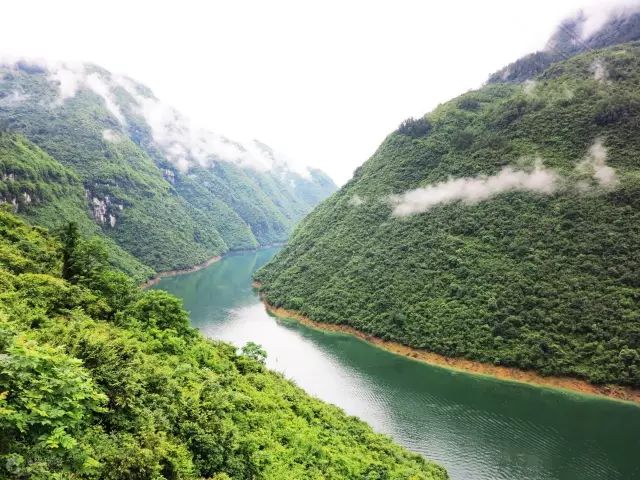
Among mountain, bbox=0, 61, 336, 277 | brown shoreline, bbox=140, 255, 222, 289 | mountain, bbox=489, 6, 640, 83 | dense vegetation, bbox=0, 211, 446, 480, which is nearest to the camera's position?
dense vegetation, bbox=0, 211, 446, 480

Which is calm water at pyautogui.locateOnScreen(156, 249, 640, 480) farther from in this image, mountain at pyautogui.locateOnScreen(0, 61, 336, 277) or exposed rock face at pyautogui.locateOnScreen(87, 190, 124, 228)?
exposed rock face at pyautogui.locateOnScreen(87, 190, 124, 228)

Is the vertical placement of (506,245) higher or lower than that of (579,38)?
lower

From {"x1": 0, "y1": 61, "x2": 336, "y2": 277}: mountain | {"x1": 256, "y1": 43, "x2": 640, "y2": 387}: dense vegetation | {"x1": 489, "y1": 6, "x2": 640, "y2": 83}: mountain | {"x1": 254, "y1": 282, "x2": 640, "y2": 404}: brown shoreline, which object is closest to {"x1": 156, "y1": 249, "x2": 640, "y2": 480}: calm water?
{"x1": 254, "y1": 282, "x2": 640, "y2": 404}: brown shoreline

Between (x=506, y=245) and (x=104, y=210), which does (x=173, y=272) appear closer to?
(x=104, y=210)

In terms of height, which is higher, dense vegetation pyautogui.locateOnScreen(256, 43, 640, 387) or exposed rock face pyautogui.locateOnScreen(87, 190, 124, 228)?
dense vegetation pyautogui.locateOnScreen(256, 43, 640, 387)

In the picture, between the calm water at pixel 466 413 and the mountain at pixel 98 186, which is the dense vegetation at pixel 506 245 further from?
the mountain at pixel 98 186

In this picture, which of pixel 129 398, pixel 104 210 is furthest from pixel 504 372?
pixel 104 210

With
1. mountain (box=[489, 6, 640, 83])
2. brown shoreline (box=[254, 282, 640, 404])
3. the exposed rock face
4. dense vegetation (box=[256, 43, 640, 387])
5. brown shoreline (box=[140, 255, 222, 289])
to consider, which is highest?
mountain (box=[489, 6, 640, 83])
